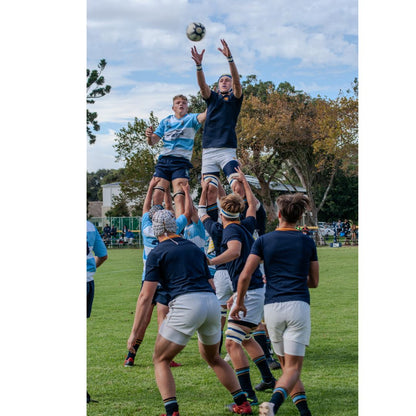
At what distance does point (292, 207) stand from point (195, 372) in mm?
3306

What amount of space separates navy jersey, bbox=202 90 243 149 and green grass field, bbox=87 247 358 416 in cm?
305

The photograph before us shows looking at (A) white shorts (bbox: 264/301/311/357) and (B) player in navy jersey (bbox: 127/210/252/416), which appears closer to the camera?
(A) white shorts (bbox: 264/301/311/357)

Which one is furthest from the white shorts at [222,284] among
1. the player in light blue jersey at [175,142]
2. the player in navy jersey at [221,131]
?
the player in light blue jersey at [175,142]

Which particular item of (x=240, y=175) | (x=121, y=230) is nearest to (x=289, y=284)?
(x=240, y=175)

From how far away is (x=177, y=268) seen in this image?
5211 mm

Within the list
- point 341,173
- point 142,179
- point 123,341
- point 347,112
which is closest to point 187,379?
point 123,341

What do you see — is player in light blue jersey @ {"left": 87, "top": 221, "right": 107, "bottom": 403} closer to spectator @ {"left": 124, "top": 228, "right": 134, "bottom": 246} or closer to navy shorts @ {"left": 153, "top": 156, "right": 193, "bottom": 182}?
navy shorts @ {"left": 153, "top": 156, "right": 193, "bottom": 182}

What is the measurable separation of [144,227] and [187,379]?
194 centimetres

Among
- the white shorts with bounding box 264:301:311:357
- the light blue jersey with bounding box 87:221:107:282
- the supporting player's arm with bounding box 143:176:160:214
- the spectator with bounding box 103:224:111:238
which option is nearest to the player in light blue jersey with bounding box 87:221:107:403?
the light blue jersey with bounding box 87:221:107:282

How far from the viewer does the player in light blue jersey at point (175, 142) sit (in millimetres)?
8750

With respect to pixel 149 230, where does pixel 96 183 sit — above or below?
above

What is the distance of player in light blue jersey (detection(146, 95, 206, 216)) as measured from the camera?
28.7 ft

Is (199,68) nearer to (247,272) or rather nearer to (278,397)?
(247,272)

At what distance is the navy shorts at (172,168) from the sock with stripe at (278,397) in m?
4.66
